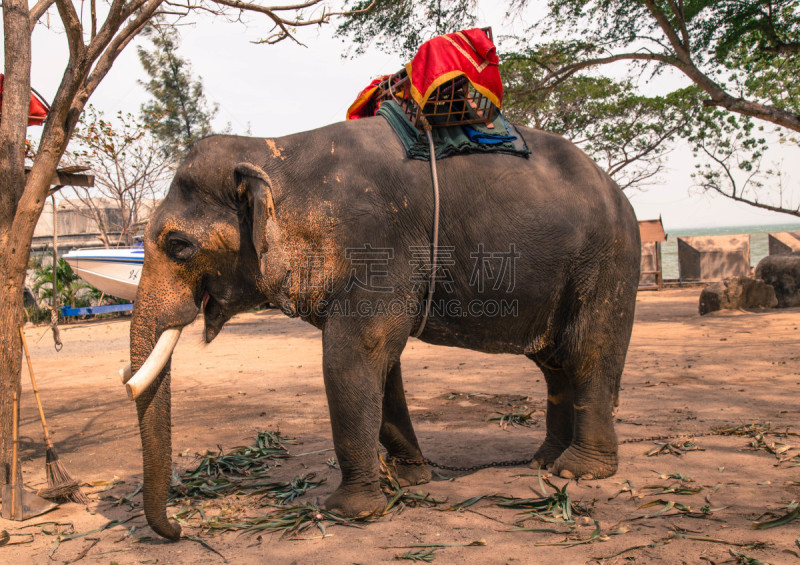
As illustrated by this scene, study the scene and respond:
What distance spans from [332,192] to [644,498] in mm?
2417

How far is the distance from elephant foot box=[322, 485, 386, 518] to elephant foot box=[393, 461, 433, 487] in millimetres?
539

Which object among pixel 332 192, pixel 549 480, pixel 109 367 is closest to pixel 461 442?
pixel 549 480

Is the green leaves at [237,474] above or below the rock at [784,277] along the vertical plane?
below

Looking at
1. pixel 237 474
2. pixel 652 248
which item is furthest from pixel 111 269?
pixel 652 248

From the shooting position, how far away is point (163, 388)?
11.2 feet

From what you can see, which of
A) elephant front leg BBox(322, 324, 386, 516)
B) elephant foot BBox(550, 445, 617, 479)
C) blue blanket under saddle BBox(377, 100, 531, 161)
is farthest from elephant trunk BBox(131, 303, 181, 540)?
elephant foot BBox(550, 445, 617, 479)

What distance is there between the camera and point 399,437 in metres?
4.21

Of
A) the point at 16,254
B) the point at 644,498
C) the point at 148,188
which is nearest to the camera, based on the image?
the point at 644,498

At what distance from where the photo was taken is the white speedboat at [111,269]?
627 inches

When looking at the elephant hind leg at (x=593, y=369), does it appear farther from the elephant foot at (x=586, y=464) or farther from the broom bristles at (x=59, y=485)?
the broom bristles at (x=59, y=485)

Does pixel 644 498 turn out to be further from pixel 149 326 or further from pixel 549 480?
pixel 149 326

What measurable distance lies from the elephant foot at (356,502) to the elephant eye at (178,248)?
1.53 meters

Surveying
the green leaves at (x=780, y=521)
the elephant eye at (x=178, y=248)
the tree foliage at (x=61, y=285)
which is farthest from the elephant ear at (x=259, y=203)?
the tree foliage at (x=61, y=285)

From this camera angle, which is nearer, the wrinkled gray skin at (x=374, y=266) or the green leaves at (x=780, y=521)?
the green leaves at (x=780, y=521)
